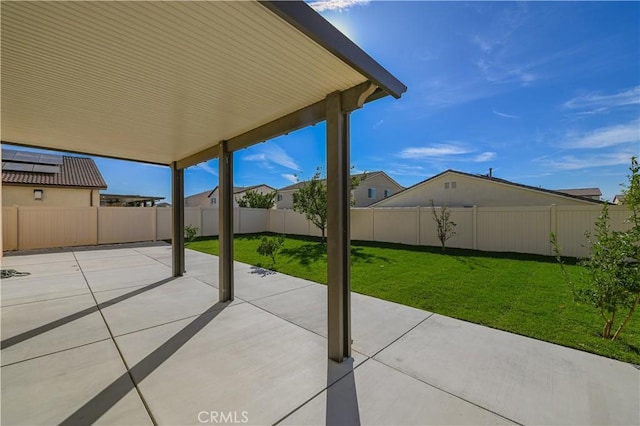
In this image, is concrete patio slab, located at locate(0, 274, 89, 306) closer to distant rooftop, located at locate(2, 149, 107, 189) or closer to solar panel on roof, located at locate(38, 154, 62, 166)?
distant rooftop, located at locate(2, 149, 107, 189)

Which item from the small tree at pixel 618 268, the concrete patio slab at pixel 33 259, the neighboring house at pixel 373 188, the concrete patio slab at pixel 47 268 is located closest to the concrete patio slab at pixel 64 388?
the small tree at pixel 618 268

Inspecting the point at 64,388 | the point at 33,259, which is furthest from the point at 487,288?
the point at 33,259

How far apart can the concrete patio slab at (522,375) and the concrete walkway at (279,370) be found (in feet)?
0.04

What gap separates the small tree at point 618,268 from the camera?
265cm

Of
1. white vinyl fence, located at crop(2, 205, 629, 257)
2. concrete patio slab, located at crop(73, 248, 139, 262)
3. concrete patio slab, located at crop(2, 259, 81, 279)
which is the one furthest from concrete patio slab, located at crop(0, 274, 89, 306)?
white vinyl fence, located at crop(2, 205, 629, 257)

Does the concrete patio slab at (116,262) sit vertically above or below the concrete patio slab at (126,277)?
above

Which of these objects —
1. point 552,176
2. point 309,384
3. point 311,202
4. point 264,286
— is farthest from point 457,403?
point 552,176

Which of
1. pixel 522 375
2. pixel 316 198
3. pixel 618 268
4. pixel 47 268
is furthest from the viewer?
pixel 316 198

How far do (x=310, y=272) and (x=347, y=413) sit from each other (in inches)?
175

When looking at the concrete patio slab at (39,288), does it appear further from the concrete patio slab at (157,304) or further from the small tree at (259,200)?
the small tree at (259,200)

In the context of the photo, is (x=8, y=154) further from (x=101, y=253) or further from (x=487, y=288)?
(x=487, y=288)

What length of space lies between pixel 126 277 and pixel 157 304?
2.42m

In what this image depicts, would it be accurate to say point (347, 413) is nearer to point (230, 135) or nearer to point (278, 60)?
point (278, 60)

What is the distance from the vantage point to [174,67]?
7.07 feet
